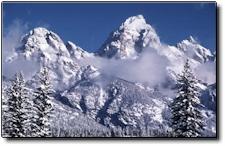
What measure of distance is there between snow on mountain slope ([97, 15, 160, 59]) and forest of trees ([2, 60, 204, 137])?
0.71m

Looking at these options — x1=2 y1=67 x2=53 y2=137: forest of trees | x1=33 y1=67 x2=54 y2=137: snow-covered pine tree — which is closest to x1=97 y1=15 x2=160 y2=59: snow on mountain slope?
x1=33 y1=67 x2=54 y2=137: snow-covered pine tree

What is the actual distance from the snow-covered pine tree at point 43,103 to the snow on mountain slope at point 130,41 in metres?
0.90

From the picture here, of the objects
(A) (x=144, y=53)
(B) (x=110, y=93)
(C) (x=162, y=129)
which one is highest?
(A) (x=144, y=53)

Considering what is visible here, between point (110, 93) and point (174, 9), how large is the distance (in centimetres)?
158

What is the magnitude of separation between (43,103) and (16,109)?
0.42 metres

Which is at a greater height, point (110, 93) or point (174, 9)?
point (174, 9)

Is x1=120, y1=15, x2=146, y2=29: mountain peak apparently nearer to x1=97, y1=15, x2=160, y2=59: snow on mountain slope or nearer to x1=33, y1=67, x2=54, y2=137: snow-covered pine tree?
x1=97, y1=15, x2=160, y2=59: snow on mountain slope

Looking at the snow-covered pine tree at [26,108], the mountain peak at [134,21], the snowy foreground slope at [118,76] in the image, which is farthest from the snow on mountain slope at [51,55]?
the mountain peak at [134,21]

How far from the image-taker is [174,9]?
8.37 m

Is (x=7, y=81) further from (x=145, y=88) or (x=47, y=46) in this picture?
(x=145, y=88)

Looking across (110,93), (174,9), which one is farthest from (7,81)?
(174,9)

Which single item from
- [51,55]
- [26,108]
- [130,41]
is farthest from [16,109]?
[130,41]

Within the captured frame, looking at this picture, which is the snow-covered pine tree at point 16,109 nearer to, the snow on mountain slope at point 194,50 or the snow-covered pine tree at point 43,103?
the snow-covered pine tree at point 43,103

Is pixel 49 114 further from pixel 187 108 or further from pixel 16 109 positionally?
pixel 187 108
